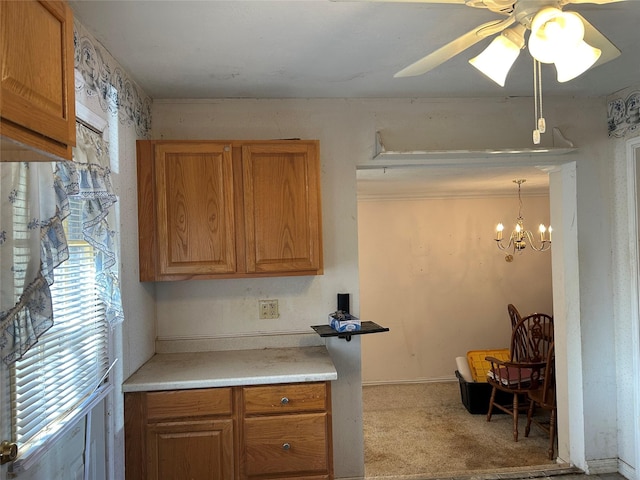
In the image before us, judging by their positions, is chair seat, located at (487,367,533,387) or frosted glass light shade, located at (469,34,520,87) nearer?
frosted glass light shade, located at (469,34,520,87)

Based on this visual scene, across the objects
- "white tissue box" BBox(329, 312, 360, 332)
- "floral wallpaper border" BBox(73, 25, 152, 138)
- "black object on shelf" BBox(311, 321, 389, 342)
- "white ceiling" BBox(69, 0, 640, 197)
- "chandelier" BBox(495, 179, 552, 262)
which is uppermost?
"white ceiling" BBox(69, 0, 640, 197)

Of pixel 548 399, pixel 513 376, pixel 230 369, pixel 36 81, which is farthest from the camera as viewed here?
pixel 513 376

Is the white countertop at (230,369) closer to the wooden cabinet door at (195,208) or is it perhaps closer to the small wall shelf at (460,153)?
A: the wooden cabinet door at (195,208)

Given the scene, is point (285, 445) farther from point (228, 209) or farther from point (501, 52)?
point (501, 52)

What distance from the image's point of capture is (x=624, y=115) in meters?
2.58

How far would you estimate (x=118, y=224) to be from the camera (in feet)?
6.46

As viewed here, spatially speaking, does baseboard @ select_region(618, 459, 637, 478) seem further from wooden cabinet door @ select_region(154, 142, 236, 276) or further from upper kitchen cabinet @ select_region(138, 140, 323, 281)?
wooden cabinet door @ select_region(154, 142, 236, 276)

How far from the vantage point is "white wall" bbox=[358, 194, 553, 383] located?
17.3 feet

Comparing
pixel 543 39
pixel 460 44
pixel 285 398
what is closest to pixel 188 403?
pixel 285 398

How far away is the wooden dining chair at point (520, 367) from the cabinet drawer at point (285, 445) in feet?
7.37

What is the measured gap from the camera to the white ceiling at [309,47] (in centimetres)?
160

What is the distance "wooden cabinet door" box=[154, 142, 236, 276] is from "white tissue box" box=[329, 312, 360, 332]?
632 millimetres

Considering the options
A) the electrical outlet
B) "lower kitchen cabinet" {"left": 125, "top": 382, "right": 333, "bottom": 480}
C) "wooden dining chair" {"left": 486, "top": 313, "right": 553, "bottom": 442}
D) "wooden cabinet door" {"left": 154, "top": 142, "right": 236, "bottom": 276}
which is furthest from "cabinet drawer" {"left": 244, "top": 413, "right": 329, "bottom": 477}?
"wooden dining chair" {"left": 486, "top": 313, "right": 553, "bottom": 442}

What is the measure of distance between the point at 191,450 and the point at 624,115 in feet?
9.82
